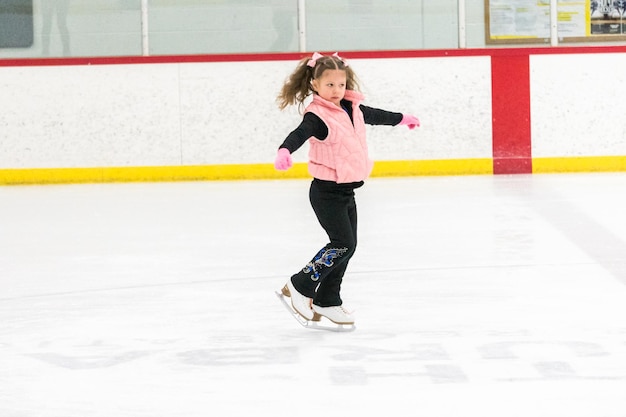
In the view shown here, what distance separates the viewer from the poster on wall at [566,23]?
11.1 m

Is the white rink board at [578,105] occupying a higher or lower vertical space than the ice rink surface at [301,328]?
higher

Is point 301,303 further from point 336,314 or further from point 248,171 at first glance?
point 248,171

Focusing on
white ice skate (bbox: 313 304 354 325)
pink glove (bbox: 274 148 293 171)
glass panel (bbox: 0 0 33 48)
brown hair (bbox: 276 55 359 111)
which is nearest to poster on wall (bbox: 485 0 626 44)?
glass panel (bbox: 0 0 33 48)

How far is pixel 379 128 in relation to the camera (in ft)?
36.1

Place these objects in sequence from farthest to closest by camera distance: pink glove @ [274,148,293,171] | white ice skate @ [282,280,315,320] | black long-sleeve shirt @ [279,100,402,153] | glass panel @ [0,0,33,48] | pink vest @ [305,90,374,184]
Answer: glass panel @ [0,0,33,48] < white ice skate @ [282,280,315,320] < pink vest @ [305,90,374,184] < black long-sleeve shirt @ [279,100,402,153] < pink glove @ [274,148,293,171]

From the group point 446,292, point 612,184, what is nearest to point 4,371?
point 446,292

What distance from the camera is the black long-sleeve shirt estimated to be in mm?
3986

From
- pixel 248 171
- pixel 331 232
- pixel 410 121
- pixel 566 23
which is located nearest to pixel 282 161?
pixel 331 232

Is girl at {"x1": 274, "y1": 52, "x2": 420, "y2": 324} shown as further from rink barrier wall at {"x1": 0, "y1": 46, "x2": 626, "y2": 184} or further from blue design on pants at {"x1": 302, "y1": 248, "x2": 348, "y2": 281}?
rink barrier wall at {"x1": 0, "y1": 46, "x2": 626, "y2": 184}

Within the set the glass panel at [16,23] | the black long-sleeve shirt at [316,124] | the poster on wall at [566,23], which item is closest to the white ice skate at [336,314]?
the black long-sleeve shirt at [316,124]

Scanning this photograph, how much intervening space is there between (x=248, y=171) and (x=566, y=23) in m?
3.05

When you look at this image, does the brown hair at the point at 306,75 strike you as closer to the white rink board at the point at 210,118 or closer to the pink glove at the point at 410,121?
the pink glove at the point at 410,121

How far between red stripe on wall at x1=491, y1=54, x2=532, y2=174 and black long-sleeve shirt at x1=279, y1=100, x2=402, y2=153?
678 cm

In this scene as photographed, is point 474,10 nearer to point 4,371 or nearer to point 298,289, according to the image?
point 298,289
